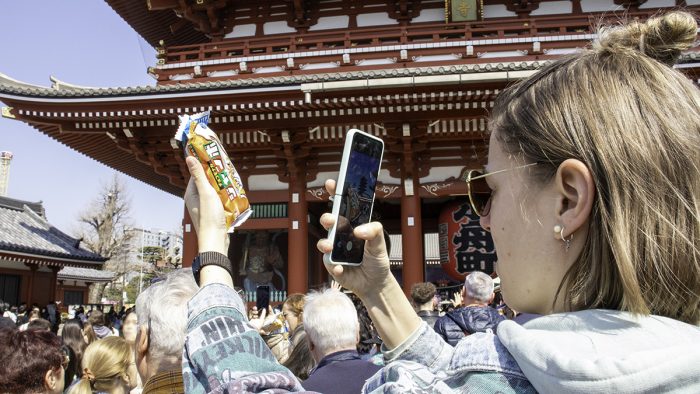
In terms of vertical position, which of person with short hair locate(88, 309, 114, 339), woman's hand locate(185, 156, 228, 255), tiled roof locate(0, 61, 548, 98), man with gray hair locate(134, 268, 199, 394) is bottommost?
person with short hair locate(88, 309, 114, 339)

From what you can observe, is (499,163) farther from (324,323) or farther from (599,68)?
(324,323)

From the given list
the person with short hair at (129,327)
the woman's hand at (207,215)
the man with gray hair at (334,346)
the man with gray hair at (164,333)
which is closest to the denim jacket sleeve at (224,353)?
the woman's hand at (207,215)

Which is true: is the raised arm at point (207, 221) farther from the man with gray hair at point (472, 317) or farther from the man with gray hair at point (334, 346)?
the man with gray hair at point (472, 317)

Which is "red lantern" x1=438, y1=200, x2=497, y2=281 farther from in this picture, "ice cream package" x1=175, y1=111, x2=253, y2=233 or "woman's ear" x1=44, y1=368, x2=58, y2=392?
"ice cream package" x1=175, y1=111, x2=253, y2=233

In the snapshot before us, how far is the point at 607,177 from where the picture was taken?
2.65 ft

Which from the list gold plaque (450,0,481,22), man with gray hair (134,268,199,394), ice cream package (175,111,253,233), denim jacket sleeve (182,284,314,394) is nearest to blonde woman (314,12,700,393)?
denim jacket sleeve (182,284,314,394)

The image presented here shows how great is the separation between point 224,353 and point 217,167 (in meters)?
0.64

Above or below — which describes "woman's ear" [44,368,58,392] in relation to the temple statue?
below

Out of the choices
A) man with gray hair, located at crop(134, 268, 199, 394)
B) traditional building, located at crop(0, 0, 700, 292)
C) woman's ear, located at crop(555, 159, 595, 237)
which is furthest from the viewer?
traditional building, located at crop(0, 0, 700, 292)

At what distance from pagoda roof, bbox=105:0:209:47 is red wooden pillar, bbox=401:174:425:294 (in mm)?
7549

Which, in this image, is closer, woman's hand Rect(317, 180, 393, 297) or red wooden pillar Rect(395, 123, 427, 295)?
woman's hand Rect(317, 180, 393, 297)

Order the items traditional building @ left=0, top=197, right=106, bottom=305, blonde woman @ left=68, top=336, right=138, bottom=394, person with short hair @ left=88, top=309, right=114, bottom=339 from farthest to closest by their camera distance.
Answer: traditional building @ left=0, top=197, right=106, bottom=305, person with short hair @ left=88, top=309, right=114, bottom=339, blonde woman @ left=68, top=336, right=138, bottom=394

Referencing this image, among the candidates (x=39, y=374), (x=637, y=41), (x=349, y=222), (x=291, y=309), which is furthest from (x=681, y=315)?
(x=291, y=309)

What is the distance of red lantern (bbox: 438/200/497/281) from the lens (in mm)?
9500
